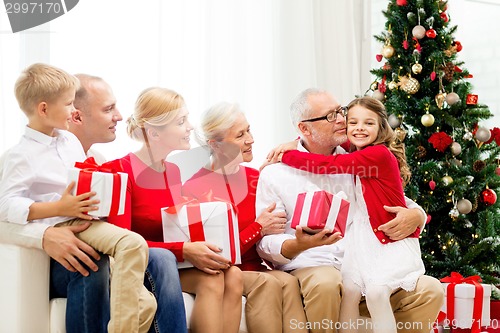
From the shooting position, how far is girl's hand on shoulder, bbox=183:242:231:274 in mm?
2662

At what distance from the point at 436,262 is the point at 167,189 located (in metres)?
1.80

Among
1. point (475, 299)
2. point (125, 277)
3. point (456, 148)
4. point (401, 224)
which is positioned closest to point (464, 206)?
point (456, 148)

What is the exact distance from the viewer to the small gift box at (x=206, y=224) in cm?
271

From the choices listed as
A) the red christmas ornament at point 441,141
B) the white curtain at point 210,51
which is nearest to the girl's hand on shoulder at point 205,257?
the white curtain at point 210,51

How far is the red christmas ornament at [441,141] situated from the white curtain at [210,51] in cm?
80

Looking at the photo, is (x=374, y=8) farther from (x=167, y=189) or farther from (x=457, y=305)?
(x=167, y=189)

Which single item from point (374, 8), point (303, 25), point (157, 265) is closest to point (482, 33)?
point (374, 8)

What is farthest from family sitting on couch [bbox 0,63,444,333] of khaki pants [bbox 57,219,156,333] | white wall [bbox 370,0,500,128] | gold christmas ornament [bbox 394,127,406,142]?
white wall [bbox 370,0,500,128]

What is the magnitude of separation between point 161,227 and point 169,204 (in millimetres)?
96

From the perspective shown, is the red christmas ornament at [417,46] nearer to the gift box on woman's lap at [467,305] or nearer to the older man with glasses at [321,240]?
the older man with glasses at [321,240]

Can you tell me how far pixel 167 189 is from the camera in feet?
9.42

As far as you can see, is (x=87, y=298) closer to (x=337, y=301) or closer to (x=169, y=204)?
(x=169, y=204)

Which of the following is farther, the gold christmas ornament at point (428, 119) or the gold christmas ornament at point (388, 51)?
the gold christmas ornament at point (388, 51)

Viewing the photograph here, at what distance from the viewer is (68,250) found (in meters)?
2.38
